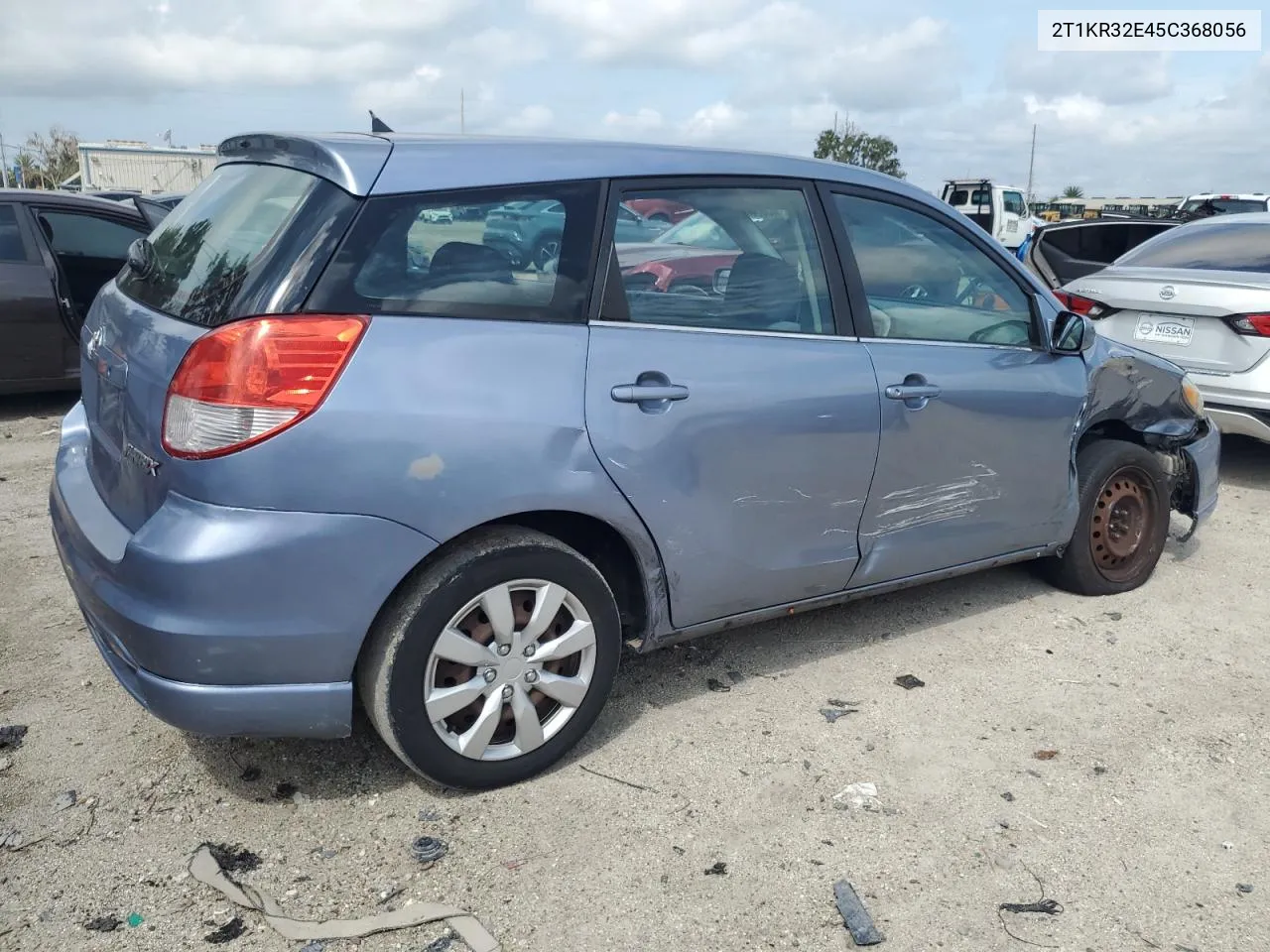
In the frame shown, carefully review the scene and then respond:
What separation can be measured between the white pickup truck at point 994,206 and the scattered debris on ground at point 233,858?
2448 cm

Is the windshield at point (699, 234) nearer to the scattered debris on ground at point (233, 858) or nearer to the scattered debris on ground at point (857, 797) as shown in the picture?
the scattered debris on ground at point (857, 797)

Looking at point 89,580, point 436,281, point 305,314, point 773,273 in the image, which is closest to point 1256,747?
point 773,273

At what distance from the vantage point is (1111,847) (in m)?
2.88

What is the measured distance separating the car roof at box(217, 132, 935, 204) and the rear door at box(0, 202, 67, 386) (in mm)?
4653

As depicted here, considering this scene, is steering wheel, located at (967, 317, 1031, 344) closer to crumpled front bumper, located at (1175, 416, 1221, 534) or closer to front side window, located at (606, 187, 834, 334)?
front side window, located at (606, 187, 834, 334)

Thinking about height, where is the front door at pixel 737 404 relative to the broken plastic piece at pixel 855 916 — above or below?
above

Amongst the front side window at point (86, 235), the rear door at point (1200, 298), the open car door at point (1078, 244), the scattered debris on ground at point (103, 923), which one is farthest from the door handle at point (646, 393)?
the open car door at point (1078, 244)

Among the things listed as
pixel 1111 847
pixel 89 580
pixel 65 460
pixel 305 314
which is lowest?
pixel 1111 847

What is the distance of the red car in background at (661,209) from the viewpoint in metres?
3.10

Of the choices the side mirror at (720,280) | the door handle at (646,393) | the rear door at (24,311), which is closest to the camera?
the door handle at (646,393)

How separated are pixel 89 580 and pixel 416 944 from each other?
4.20 ft

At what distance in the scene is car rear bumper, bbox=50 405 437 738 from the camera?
8.17ft

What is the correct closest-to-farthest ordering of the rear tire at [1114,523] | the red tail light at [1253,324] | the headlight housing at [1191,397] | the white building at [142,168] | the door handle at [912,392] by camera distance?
the door handle at [912,392]
the rear tire at [1114,523]
the headlight housing at [1191,397]
the red tail light at [1253,324]
the white building at [142,168]

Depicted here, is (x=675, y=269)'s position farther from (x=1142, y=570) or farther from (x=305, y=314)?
(x=1142, y=570)
